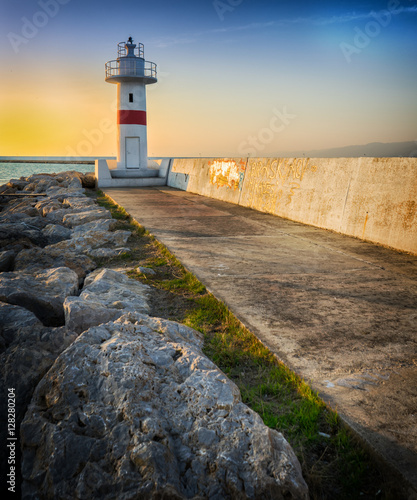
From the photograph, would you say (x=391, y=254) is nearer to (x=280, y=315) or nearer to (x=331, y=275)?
(x=331, y=275)

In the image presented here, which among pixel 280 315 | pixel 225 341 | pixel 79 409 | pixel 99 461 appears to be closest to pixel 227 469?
pixel 99 461

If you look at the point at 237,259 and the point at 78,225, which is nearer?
the point at 237,259

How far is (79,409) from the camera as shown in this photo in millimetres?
1806

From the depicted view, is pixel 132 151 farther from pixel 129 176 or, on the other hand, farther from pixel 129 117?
pixel 129 176

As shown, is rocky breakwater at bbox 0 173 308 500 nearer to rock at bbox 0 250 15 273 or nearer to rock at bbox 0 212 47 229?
rock at bbox 0 250 15 273

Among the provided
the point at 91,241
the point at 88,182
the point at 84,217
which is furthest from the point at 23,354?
the point at 88,182

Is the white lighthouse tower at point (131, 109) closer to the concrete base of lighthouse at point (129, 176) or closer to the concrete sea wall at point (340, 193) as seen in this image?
the concrete base of lighthouse at point (129, 176)

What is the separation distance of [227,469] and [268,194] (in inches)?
324

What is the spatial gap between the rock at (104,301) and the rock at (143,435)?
67 centimetres

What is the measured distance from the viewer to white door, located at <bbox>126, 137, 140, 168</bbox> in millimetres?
21562

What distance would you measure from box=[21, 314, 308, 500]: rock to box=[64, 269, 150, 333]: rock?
0.67 metres

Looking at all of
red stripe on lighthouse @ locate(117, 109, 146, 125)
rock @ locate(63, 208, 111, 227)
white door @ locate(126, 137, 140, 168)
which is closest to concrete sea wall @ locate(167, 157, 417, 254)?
rock @ locate(63, 208, 111, 227)

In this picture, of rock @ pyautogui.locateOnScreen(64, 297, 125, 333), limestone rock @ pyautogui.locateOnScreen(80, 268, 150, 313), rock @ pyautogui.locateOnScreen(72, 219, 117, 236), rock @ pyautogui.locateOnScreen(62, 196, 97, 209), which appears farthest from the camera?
rock @ pyautogui.locateOnScreen(62, 196, 97, 209)

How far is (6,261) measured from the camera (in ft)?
17.2
